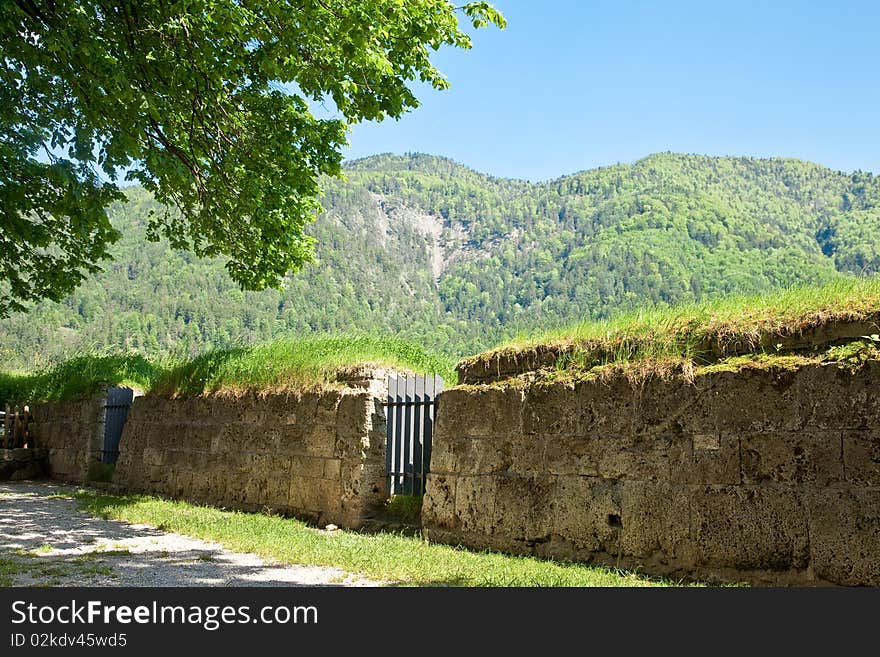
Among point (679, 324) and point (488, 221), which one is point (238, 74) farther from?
point (488, 221)

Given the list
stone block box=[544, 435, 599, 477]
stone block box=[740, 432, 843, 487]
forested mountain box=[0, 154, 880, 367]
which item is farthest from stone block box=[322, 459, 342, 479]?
Result: forested mountain box=[0, 154, 880, 367]

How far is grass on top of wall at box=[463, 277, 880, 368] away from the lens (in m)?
5.83

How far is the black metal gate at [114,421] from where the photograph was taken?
1488 cm

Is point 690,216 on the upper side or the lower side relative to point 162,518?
upper

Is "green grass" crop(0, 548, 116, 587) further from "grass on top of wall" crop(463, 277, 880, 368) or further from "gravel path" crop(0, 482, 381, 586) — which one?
"grass on top of wall" crop(463, 277, 880, 368)

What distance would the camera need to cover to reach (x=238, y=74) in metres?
10.6

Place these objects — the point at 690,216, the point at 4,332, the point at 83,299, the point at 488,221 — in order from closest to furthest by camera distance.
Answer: the point at 4,332, the point at 83,299, the point at 690,216, the point at 488,221

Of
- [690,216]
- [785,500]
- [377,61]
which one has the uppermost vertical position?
[690,216]

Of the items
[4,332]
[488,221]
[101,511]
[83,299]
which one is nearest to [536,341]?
[101,511]

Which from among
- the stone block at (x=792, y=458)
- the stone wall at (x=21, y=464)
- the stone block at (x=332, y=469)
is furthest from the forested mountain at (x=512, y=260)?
the stone block at (x=792, y=458)

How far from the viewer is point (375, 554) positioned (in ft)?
22.9

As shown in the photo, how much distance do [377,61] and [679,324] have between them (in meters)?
4.66

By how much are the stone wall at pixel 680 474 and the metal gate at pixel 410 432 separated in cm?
74

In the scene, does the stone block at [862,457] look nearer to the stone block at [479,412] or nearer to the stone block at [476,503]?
the stone block at [479,412]
